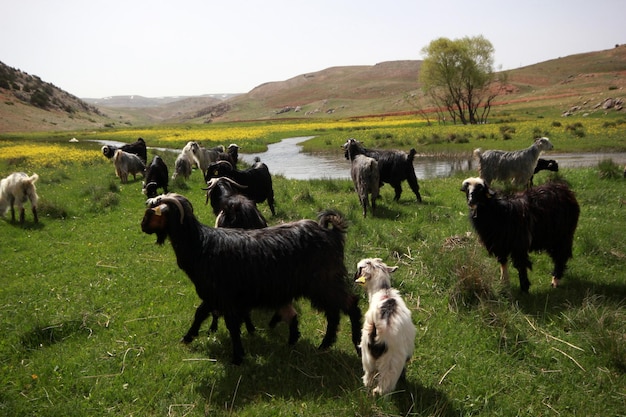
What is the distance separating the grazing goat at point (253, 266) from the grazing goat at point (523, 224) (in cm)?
294

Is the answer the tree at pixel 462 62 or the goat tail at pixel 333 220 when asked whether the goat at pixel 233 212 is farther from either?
the tree at pixel 462 62

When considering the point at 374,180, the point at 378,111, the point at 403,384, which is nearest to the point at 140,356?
the point at 403,384

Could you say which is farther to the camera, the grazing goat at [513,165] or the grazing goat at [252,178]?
the grazing goat at [513,165]

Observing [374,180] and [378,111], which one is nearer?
[374,180]

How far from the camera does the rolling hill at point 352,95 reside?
62375 millimetres

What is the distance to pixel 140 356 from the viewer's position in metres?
4.96

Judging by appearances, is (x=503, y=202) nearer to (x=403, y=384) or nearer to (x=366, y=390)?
(x=403, y=384)

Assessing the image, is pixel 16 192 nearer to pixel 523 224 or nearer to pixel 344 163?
pixel 523 224

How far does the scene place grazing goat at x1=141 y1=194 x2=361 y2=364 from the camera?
186 inches

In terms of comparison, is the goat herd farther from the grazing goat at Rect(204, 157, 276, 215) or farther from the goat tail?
the grazing goat at Rect(204, 157, 276, 215)

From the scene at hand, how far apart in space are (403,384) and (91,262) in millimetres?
7022

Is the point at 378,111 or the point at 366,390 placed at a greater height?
the point at 378,111

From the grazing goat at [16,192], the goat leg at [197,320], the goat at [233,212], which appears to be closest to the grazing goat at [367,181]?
the goat at [233,212]

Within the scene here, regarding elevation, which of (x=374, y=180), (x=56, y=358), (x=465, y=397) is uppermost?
(x=374, y=180)
